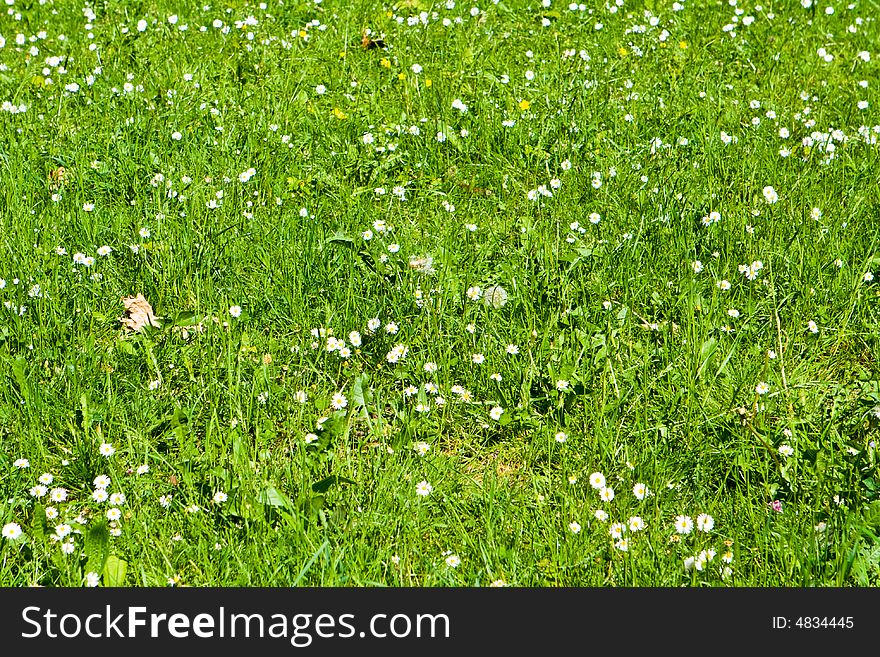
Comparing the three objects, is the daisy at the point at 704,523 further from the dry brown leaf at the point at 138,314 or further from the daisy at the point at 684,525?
the dry brown leaf at the point at 138,314

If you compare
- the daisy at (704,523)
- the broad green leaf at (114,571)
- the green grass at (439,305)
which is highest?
the green grass at (439,305)

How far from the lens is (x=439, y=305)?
11.8ft

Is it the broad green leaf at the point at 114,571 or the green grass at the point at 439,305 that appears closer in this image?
the broad green leaf at the point at 114,571

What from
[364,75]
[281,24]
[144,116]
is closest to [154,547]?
[144,116]

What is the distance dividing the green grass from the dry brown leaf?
0.16 ft

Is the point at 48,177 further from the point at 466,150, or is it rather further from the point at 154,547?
the point at 154,547

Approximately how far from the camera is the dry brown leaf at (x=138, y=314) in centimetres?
366

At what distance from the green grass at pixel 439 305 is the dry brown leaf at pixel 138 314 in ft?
0.16

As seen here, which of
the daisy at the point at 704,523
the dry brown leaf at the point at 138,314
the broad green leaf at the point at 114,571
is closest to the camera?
the broad green leaf at the point at 114,571

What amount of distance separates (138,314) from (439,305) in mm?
1165

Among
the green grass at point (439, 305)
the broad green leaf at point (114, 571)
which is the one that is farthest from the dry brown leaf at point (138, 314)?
the broad green leaf at point (114, 571)

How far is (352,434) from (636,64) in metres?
3.14

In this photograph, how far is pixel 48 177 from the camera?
4.46 m

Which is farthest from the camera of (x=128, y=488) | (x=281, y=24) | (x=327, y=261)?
(x=281, y=24)
